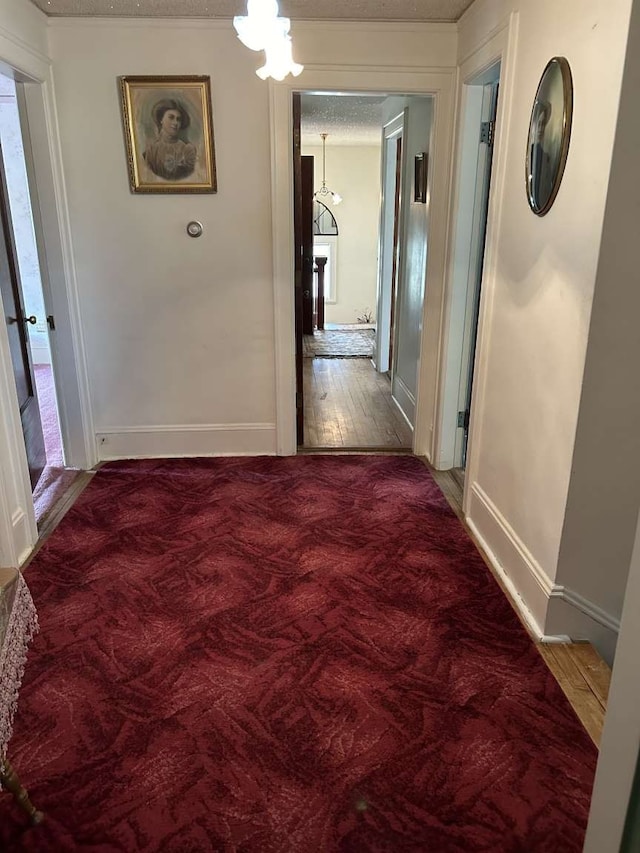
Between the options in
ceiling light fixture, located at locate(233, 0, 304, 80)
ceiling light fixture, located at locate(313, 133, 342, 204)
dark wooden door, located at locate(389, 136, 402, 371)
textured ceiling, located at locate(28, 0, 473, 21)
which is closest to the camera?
ceiling light fixture, located at locate(233, 0, 304, 80)

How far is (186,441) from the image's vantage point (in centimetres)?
409

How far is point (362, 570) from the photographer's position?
2.77 meters

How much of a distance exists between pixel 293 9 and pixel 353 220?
665 centimetres

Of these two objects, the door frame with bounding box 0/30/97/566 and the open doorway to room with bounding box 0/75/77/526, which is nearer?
the door frame with bounding box 0/30/97/566

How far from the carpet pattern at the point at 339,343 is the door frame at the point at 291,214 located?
132 inches

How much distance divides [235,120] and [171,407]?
68.7 inches

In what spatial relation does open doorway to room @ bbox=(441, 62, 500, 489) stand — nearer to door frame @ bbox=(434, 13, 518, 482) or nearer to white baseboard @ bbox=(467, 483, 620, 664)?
door frame @ bbox=(434, 13, 518, 482)

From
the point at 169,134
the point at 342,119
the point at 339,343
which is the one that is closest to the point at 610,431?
the point at 169,134

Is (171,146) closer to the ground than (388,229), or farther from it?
farther from it

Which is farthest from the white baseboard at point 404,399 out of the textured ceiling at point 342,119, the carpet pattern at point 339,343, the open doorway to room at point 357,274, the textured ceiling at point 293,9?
the textured ceiling at point 293,9

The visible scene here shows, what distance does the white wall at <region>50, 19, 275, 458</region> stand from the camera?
135 inches

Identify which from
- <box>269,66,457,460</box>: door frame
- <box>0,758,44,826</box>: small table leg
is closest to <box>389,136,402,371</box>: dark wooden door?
<box>269,66,457,460</box>: door frame

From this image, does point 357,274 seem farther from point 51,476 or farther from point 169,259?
point 51,476

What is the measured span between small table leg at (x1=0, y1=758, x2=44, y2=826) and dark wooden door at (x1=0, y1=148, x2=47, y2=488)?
211 centimetres
